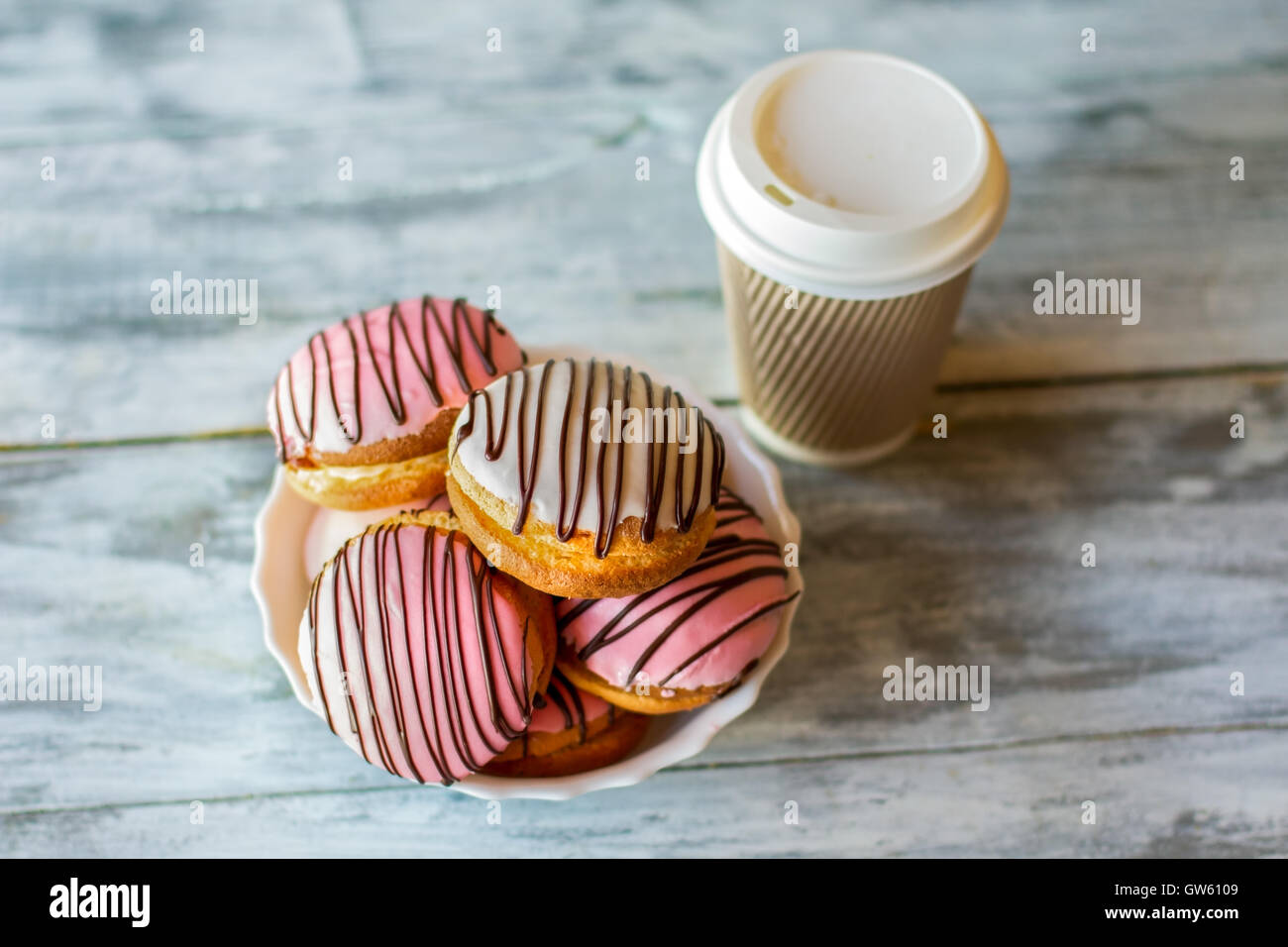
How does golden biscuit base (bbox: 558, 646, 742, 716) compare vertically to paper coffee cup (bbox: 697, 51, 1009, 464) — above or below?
below

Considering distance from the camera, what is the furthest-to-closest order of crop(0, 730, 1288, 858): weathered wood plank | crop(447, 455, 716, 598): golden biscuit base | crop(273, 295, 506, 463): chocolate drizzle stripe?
crop(0, 730, 1288, 858): weathered wood plank
crop(273, 295, 506, 463): chocolate drizzle stripe
crop(447, 455, 716, 598): golden biscuit base

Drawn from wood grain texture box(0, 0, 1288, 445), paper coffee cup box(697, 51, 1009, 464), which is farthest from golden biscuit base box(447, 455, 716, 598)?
wood grain texture box(0, 0, 1288, 445)

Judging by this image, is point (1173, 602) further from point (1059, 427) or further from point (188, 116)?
point (188, 116)

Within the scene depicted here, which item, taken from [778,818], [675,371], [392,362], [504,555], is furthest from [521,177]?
[778,818]

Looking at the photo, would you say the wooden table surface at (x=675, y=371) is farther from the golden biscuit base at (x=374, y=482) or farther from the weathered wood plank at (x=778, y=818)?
the golden biscuit base at (x=374, y=482)

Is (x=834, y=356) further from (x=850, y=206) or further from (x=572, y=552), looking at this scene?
(x=572, y=552)

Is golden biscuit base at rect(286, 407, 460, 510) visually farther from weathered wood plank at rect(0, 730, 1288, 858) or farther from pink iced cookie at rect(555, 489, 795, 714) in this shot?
weathered wood plank at rect(0, 730, 1288, 858)
